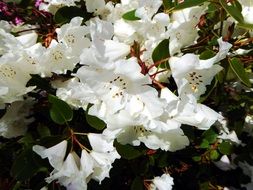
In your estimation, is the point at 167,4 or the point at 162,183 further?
the point at 162,183

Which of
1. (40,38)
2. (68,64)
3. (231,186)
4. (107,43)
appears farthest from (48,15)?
(231,186)

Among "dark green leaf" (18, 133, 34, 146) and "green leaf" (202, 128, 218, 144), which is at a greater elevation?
"dark green leaf" (18, 133, 34, 146)

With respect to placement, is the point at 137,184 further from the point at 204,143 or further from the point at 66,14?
the point at 66,14

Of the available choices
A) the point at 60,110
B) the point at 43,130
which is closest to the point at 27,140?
the point at 43,130

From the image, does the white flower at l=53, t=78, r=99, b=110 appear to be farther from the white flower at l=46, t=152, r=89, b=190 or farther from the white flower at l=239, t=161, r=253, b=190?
the white flower at l=239, t=161, r=253, b=190

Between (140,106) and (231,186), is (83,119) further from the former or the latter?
(231,186)

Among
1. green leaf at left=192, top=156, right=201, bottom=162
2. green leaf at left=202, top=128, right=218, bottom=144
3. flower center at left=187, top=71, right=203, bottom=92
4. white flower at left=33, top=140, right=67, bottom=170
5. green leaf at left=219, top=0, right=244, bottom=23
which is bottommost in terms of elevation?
green leaf at left=192, top=156, right=201, bottom=162

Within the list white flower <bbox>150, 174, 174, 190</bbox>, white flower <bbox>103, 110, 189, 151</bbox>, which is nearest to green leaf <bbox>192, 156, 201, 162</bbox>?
white flower <bbox>150, 174, 174, 190</bbox>

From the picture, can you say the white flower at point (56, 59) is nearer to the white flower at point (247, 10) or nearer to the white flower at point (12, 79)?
the white flower at point (12, 79)
